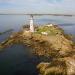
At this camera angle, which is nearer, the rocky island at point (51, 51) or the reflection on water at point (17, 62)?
the rocky island at point (51, 51)

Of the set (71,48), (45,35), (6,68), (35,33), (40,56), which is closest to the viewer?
(6,68)

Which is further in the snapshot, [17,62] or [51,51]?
[51,51]

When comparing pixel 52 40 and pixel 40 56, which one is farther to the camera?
pixel 52 40

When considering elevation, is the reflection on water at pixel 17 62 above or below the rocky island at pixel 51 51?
below

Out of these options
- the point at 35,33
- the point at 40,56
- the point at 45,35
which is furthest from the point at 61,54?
the point at 35,33

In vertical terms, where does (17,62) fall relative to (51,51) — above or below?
→ below

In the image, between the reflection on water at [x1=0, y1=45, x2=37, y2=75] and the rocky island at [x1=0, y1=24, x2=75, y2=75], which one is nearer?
the rocky island at [x1=0, y1=24, x2=75, y2=75]

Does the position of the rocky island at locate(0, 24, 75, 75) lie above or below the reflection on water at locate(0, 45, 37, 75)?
above

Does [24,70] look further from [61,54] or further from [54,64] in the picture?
[61,54]
